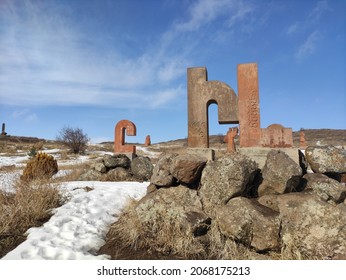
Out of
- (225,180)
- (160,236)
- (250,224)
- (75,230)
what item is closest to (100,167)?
(75,230)

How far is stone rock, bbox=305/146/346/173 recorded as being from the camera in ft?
13.1

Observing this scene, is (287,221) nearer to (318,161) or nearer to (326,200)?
(326,200)

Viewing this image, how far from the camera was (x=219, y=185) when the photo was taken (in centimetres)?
378

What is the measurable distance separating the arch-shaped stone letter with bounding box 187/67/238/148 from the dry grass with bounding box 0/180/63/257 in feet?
9.65

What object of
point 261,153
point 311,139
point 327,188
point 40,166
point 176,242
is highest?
point 311,139

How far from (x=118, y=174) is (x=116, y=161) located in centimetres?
65

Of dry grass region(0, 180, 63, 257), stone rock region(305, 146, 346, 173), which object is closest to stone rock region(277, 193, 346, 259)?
stone rock region(305, 146, 346, 173)

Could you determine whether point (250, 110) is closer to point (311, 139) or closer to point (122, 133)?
point (122, 133)

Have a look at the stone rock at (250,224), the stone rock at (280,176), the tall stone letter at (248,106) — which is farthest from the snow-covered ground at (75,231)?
the tall stone letter at (248,106)

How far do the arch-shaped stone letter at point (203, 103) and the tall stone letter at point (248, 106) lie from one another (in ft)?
0.49

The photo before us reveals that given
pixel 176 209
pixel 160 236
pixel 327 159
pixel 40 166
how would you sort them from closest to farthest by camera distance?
pixel 160 236, pixel 176 209, pixel 327 159, pixel 40 166

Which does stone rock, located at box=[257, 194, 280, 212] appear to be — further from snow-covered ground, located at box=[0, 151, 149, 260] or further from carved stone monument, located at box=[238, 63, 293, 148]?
snow-covered ground, located at box=[0, 151, 149, 260]

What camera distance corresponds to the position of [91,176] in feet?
31.3
